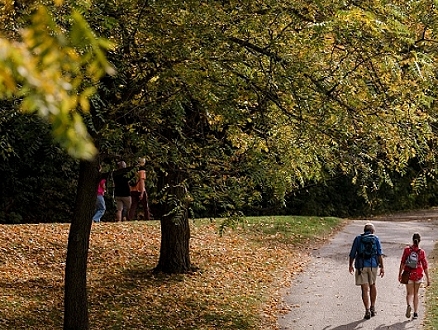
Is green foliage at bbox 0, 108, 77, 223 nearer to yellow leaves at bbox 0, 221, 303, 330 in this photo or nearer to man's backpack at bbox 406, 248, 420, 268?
yellow leaves at bbox 0, 221, 303, 330

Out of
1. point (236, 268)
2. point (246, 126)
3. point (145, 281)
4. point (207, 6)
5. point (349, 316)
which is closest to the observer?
point (207, 6)

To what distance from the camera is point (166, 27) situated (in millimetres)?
8414

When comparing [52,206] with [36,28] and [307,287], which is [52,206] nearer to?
[307,287]

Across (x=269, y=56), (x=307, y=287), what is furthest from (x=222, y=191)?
(x=307, y=287)

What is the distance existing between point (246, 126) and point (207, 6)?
2470 millimetres

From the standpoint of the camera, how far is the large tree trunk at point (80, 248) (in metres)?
9.52

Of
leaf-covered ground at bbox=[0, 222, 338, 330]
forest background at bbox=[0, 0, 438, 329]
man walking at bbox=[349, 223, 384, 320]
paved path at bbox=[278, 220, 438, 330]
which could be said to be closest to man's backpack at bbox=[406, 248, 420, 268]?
man walking at bbox=[349, 223, 384, 320]

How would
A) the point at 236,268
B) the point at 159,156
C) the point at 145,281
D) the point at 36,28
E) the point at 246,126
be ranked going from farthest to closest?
the point at 236,268 → the point at 145,281 → the point at 246,126 → the point at 159,156 → the point at 36,28

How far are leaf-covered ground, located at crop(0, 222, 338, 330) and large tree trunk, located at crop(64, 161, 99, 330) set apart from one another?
1267 millimetres

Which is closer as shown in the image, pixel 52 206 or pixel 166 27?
pixel 166 27

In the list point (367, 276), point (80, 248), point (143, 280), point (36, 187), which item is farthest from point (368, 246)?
point (36, 187)

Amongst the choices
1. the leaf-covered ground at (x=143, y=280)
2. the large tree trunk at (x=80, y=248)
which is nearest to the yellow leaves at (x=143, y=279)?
the leaf-covered ground at (x=143, y=280)

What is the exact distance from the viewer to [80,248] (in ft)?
31.7

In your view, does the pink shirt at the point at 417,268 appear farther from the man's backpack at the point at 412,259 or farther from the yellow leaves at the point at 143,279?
the yellow leaves at the point at 143,279
